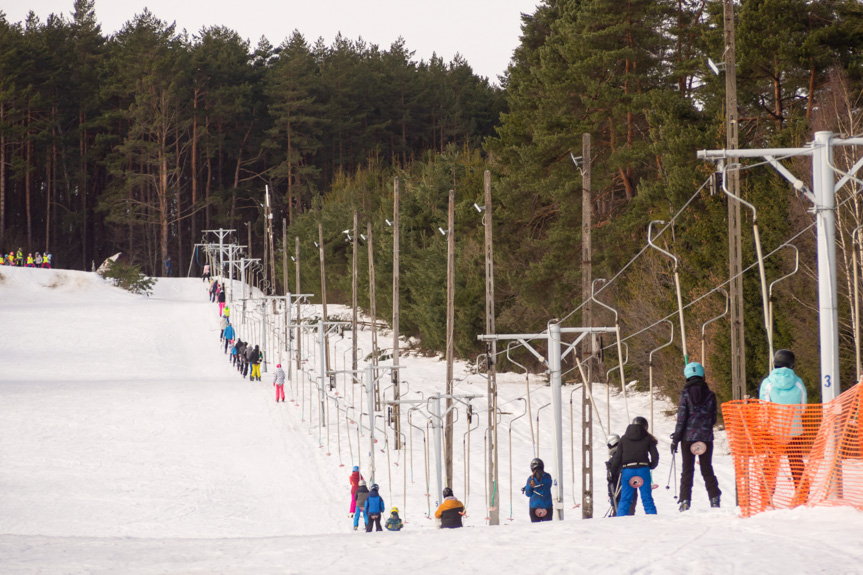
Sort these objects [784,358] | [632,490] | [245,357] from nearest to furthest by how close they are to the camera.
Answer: [784,358]
[632,490]
[245,357]

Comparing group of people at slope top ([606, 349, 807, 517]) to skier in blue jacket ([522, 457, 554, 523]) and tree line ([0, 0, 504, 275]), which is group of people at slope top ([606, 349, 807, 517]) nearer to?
skier in blue jacket ([522, 457, 554, 523])

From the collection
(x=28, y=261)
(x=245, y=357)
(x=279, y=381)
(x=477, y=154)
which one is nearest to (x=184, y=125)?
(x=28, y=261)

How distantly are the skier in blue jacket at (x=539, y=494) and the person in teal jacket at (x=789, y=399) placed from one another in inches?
173

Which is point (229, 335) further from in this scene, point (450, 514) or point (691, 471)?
point (691, 471)

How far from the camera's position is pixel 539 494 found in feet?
43.7

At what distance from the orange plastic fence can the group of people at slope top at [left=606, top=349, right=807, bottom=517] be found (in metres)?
0.03

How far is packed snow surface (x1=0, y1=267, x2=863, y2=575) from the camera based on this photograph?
25.6 ft

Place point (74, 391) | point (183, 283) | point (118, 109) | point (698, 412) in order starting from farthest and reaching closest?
point (118, 109)
point (183, 283)
point (74, 391)
point (698, 412)

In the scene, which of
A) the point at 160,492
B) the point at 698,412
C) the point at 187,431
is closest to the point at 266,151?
the point at 187,431

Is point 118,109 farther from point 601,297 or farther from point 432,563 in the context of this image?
point 432,563

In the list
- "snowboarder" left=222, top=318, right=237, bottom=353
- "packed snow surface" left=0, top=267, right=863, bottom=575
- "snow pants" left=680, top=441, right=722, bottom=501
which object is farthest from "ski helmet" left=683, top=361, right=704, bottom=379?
"snowboarder" left=222, top=318, right=237, bottom=353

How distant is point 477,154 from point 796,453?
43.5 meters

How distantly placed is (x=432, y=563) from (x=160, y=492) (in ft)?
49.6

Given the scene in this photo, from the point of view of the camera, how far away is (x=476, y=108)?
263ft
